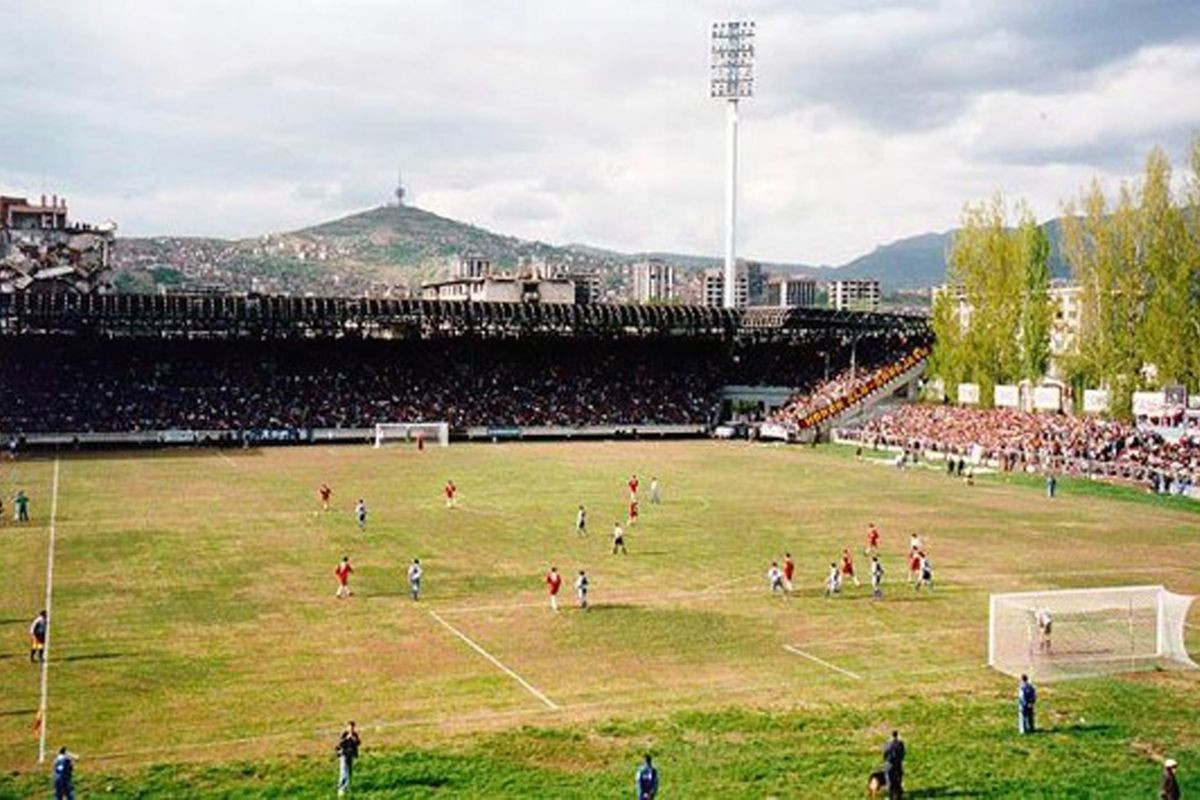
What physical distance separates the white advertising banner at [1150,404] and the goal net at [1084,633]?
45416 mm

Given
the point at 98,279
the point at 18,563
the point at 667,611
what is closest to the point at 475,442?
the point at 18,563

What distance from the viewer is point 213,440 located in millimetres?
88438

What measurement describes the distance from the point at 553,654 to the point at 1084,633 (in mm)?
13192

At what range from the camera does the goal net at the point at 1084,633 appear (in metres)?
28.6

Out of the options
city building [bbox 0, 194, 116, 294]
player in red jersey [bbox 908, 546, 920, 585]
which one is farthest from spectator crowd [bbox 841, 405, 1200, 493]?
city building [bbox 0, 194, 116, 294]

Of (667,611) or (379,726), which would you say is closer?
(379,726)

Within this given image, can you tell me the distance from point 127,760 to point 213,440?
7000cm

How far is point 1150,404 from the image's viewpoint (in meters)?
72.2

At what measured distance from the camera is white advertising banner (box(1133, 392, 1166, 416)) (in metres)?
71.5

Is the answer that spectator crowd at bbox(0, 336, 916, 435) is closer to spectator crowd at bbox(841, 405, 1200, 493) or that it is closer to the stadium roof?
the stadium roof

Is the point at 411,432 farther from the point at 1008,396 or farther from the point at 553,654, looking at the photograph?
the point at 553,654

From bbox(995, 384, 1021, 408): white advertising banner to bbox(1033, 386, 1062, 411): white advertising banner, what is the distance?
171 centimetres

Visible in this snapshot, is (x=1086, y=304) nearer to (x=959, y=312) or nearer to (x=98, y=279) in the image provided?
(x=959, y=312)

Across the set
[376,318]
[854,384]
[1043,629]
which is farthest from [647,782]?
[854,384]
